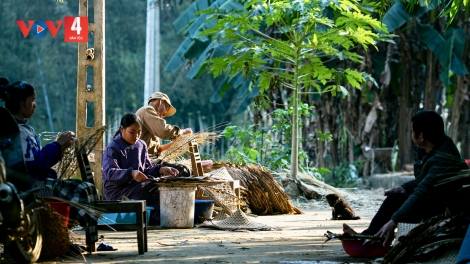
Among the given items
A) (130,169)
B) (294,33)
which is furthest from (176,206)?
(294,33)

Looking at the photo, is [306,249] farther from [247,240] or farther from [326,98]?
[326,98]

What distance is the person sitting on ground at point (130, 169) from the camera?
321 inches

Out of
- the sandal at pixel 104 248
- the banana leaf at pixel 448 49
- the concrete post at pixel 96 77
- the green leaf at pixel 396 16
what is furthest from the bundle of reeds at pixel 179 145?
the banana leaf at pixel 448 49

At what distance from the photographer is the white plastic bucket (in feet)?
27.5

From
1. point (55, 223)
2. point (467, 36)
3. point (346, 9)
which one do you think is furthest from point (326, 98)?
point (55, 223)

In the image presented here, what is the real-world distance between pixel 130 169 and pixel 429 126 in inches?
148

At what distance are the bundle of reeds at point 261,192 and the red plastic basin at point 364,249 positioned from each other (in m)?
5.23

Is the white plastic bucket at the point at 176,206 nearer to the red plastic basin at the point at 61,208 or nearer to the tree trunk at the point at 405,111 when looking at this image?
the red plastic basin at the point at 61,208

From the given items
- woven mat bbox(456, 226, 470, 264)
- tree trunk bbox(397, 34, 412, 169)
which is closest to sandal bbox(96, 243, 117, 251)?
woven mat bbox(456, 226, 470, 264)

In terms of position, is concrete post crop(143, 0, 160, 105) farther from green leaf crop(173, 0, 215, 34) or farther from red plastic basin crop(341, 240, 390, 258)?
red plastic basin crop(341, 240, 390, 258)

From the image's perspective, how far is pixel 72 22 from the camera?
30.5ft

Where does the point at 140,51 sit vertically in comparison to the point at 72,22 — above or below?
above

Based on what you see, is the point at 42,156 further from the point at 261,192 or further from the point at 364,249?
the point at 261,192

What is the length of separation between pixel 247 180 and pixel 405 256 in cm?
621
